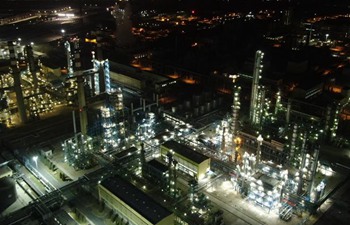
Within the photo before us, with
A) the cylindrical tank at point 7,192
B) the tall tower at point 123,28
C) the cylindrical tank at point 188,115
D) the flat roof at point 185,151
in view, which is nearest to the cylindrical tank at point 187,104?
the cylindrical tank at point 188,115

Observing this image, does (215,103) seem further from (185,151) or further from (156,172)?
(156,172)

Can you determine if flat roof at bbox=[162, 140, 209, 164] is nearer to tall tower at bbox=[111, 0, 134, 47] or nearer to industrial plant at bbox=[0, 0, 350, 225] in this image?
industrial plant at bbox=[0, 0, 350, 225]

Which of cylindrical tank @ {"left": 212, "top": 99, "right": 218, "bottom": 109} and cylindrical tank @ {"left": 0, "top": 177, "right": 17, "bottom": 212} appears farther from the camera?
cylindrical tank @ {"left": 212, "top": 99, "right": 218, "bottom": 109}

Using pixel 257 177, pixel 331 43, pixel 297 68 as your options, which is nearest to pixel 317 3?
pixel 331 43

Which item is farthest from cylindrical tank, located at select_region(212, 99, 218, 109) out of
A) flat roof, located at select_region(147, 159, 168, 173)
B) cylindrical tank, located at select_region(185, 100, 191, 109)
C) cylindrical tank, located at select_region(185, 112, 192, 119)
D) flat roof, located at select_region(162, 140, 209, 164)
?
flat roof, located at select_region(147, 159, 168, 173)

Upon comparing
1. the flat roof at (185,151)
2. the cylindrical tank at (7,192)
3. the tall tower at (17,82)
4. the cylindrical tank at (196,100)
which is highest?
the tall tower at (17,82)

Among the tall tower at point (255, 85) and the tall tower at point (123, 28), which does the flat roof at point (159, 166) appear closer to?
the tall tower at point (255, 85)

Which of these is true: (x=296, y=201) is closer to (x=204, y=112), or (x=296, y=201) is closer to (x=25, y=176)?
(x=204, y=112)

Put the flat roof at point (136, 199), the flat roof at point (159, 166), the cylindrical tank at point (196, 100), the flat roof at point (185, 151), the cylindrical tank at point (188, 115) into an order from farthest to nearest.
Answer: the cylindrical tank at point (196, 100)
the cylindrical tank at point (188, 115)
the flat roof at point (185, 151)
the flat roof at point (159, 166)
the flat roof at point (136, 199)
